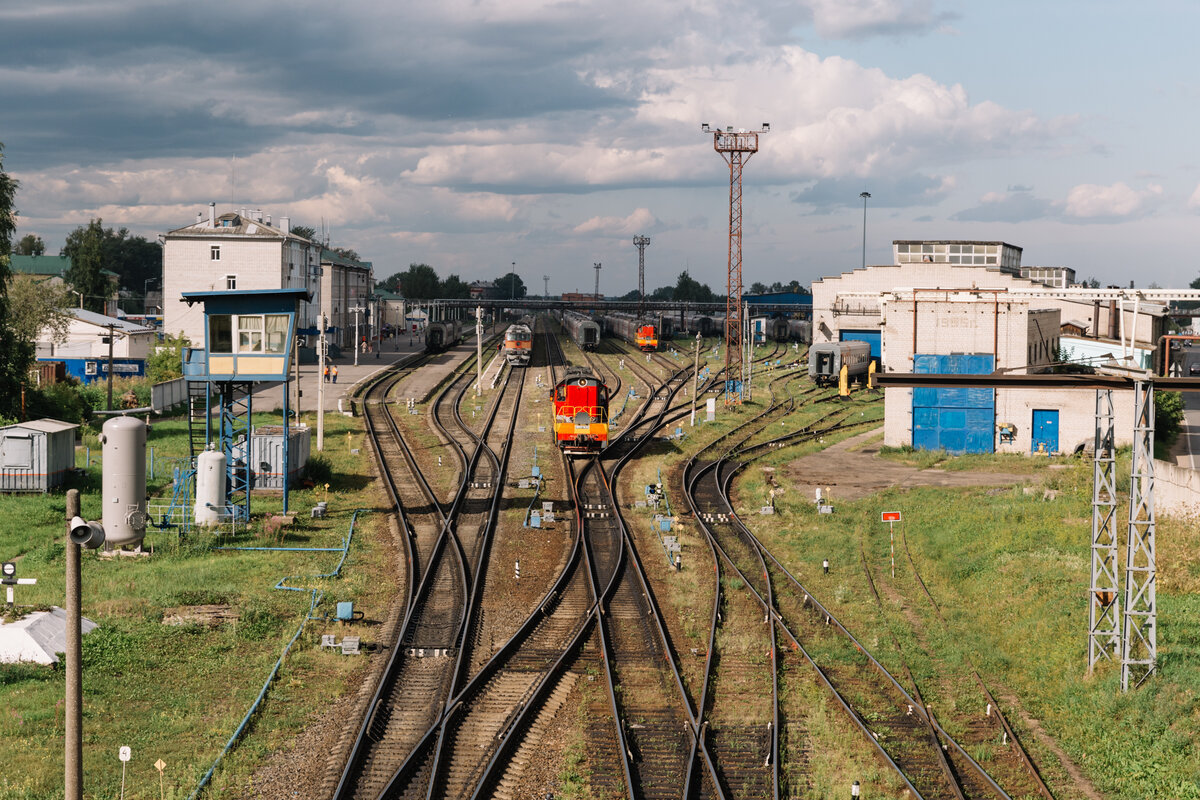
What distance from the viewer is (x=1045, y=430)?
43750 mm

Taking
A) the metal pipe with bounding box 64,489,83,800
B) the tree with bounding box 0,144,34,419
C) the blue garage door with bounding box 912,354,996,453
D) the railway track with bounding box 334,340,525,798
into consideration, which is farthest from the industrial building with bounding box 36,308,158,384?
the metal pipe with bounding box 64,489,83,800

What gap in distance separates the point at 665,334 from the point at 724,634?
4281 inches

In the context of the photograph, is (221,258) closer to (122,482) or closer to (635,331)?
(635,331)

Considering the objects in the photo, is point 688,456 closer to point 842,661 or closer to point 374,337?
point 842,661

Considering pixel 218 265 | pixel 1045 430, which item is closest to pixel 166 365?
pixel 218 265

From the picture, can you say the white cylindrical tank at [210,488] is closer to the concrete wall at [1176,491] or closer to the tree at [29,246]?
the concrete wall at [1176,491]

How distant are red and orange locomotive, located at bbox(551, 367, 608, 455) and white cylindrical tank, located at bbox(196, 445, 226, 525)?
45.6 ft

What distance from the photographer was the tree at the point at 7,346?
40.1 m

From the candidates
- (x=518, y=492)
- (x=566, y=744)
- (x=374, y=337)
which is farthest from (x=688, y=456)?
(x=374, y=337)

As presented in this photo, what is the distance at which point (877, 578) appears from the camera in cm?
2559

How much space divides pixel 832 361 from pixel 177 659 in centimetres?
5180

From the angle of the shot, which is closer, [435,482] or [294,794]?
[294,794]

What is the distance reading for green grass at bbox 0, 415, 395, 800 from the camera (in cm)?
1472

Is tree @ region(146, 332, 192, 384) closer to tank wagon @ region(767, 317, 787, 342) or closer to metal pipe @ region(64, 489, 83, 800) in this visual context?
metal pipe @ region(64, 489, 83, 800)
